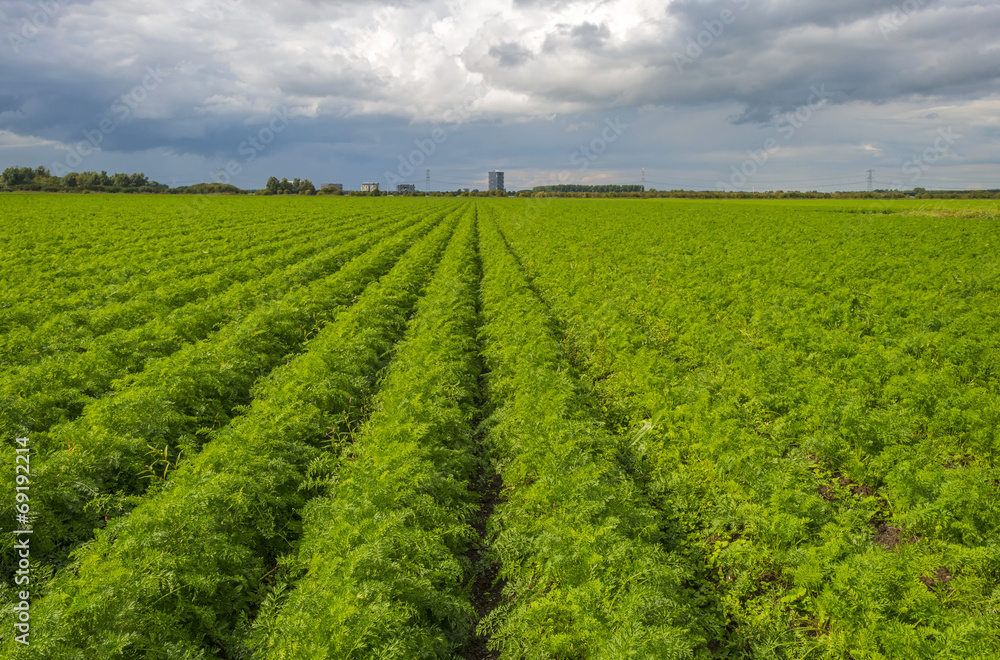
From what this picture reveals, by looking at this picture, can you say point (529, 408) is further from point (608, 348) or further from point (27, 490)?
point (27, 490)

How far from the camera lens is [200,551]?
531cm

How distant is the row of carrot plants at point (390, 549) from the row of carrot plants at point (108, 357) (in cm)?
547

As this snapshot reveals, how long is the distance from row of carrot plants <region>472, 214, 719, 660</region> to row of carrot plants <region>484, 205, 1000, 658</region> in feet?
2.62

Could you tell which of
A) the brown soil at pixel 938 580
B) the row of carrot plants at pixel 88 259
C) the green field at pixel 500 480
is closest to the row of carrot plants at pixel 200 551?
the green field at pixel 500 480

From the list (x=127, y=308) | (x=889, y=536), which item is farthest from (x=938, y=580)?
(x=127, y=308)

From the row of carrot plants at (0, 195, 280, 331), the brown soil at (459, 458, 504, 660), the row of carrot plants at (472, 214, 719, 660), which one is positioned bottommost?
the brown soil at (459, 458, 504, 660)

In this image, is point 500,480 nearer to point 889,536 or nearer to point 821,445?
point 821,445

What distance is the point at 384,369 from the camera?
36.4 feet

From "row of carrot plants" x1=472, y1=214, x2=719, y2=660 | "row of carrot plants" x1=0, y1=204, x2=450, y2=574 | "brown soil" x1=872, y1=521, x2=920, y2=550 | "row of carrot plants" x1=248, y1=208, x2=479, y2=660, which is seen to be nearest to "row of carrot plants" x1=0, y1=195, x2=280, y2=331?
"row of carrot plants" x1=0, y1=204, x2=450, y2=574

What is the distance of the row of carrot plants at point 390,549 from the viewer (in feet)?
14.5

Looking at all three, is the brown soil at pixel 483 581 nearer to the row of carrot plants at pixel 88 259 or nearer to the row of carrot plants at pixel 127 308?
the row of carrot plants at pixel 127 308

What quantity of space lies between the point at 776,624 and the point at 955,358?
9.85 metres

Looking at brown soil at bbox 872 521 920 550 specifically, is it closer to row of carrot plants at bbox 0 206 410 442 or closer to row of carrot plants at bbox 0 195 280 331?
row of carrot plants at bbox 0 206 410 442

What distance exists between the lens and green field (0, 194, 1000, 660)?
471 centimetres
